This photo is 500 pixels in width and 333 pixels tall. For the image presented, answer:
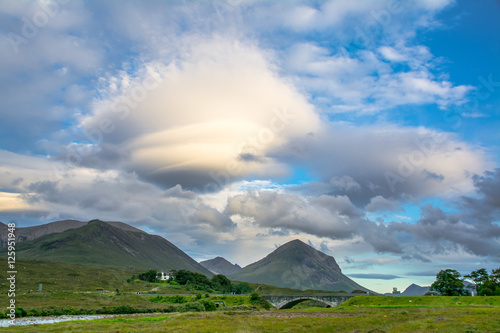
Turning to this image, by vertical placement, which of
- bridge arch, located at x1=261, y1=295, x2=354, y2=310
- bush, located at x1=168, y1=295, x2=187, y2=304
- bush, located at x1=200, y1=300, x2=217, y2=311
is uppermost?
bush, located at x1=200, y1=300, x2=217, y2=311

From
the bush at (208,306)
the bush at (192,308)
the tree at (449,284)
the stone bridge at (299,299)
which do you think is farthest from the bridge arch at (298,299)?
the bush at (192,308)

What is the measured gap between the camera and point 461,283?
14200cm

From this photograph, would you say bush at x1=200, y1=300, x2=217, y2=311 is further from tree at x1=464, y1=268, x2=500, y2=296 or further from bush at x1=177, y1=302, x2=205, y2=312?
tree at x1=464, y1=268, x2=500, y2=296

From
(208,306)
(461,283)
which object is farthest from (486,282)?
(208,306)

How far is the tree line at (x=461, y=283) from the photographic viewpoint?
137 metres

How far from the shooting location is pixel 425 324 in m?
53.2

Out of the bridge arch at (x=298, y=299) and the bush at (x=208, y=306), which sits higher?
the bush at (x=208, y=306)

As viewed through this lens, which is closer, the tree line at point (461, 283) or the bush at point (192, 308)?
the bush at point (192, 308)

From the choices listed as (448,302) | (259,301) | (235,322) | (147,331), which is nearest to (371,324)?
(235,322)

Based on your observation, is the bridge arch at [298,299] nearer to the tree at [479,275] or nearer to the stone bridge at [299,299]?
the stone bridge at [299,299]

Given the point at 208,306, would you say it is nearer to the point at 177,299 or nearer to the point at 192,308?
the point at 192,308

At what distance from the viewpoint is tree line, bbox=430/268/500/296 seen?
13662 cm

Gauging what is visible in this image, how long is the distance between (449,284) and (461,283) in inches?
186

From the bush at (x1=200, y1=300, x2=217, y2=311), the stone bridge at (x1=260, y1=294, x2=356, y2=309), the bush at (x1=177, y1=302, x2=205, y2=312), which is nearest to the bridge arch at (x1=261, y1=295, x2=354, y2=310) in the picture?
the stone bridge at (x1=260, y1=294, x2=356, y2=309)
